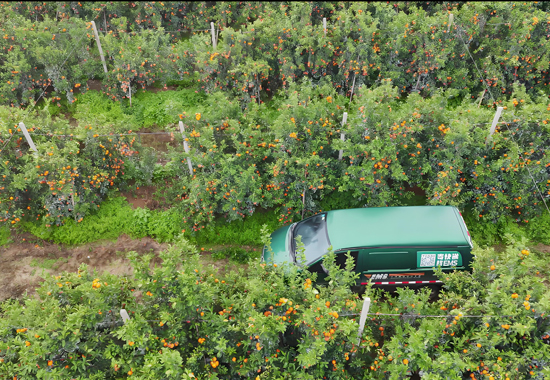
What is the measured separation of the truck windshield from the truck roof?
5.6 inches

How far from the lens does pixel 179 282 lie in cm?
593

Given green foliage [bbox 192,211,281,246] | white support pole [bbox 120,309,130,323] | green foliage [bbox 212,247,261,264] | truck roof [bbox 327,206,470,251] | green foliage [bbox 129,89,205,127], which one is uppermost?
green foliage [bbox 129,89,205,127]

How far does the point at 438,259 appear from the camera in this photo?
7.02 meters

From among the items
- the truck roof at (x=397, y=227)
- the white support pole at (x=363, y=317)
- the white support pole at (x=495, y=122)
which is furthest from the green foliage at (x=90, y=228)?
the white support pole at (x=495, y=122)

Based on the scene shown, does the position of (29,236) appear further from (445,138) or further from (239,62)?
(445,138)

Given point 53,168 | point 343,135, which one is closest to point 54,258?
point 53,168

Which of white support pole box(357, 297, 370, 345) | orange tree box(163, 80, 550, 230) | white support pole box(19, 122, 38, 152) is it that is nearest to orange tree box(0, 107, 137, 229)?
white support pole box(19, 122, 38, 152)

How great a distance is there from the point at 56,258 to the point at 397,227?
8.01 metres

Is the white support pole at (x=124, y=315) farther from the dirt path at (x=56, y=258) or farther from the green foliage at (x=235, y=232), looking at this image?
the green foliage at (x=235, y=232)

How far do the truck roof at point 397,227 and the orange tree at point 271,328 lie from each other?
87 cm

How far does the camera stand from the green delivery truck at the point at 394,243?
6.98 m

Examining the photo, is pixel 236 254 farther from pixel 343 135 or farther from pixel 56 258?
pixel 56 258

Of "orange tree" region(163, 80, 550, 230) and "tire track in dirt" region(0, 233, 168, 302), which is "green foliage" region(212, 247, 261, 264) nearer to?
"orange tree" region(163, 80, 550, 230)

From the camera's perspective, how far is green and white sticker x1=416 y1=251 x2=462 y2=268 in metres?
6.99
